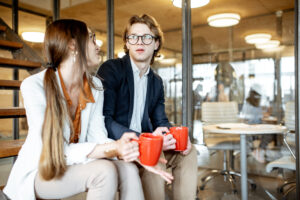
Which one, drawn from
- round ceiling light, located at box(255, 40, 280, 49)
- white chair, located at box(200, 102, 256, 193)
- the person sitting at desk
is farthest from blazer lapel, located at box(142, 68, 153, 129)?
the person sitting at desk

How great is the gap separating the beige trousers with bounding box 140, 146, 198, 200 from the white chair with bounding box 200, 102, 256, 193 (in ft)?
5.11

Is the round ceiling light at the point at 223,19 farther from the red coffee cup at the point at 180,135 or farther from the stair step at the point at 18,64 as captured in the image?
the red coffee cup at the point at 180,135

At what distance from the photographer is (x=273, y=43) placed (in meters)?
3.63

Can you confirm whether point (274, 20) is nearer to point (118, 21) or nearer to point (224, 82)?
point (224, 82)

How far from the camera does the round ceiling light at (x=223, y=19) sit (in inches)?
125

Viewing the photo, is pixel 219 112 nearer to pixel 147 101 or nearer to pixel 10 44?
pixel 147 101

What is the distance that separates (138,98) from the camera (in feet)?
5.58

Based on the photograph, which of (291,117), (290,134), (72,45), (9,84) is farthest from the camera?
(291,117)

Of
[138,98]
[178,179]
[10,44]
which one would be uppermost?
[10,44]

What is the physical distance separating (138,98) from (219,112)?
7.17 ft

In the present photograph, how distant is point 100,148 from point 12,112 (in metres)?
1.18

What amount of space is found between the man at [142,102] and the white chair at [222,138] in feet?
5.06

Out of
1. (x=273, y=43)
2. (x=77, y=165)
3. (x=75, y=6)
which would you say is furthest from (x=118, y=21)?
(x=77, y=165)

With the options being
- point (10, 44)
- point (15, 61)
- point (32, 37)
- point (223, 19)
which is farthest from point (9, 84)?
point (223, 19)
